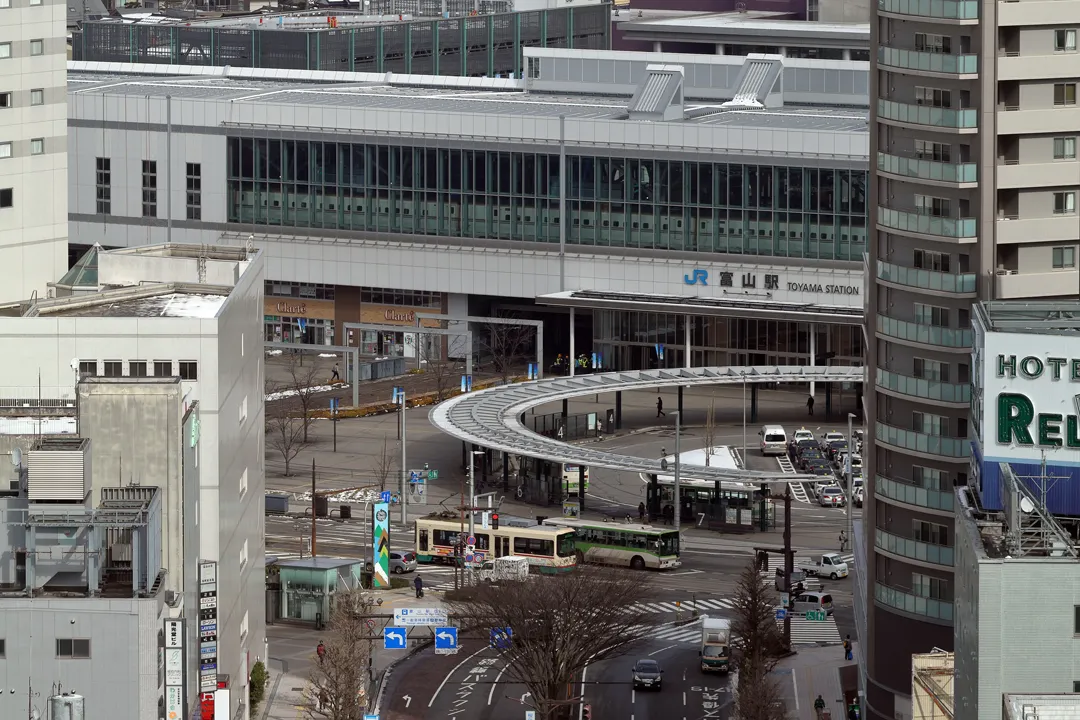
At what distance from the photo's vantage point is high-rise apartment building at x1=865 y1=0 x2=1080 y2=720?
109m

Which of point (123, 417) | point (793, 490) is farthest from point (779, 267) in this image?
point (123, 417)

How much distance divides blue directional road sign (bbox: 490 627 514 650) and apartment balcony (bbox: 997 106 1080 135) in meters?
31.7

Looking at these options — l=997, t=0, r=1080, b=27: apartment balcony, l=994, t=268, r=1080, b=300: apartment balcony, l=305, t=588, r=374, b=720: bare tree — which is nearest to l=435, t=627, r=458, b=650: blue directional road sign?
l=305, t=588, r=374, b=720: bare tree

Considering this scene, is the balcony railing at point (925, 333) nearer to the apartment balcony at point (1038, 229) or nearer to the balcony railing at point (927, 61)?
the apartment balcony at point (1038, 229)

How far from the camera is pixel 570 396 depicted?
585 ft

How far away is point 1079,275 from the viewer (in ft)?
364

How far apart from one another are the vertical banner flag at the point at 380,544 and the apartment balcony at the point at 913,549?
3454cm

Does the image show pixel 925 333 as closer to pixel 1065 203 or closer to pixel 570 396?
pixel 1065 203

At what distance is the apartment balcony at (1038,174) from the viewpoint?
358 ft

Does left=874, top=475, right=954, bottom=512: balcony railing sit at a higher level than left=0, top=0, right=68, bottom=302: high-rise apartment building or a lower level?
lower

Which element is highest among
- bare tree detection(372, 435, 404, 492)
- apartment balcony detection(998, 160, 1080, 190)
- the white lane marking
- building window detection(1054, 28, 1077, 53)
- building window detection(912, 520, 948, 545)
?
building window detection(1054, 28, 1077, 53)

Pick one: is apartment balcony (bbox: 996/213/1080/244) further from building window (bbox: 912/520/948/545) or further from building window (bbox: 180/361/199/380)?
building window (bbox: 180/361/199/380)

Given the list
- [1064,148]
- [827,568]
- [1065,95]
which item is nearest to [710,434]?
[827,568]

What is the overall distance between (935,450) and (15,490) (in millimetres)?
41011
